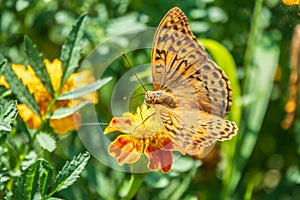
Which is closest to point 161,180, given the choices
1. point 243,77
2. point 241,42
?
point 243,77

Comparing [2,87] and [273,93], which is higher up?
[2,87]

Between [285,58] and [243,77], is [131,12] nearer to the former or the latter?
[243,77]

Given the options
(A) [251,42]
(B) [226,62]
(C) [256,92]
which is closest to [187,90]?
(B) [226,62]

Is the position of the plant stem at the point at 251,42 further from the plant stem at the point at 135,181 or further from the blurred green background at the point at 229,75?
the plant stem at the point at 135,181

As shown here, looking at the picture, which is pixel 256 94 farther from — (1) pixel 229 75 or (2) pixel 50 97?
(2) pixel 50 97

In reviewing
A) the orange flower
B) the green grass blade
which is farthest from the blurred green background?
the orange flower

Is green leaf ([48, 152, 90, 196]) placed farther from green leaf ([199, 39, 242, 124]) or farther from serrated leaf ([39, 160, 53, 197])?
green leaf ([199, 39, 242, 124])
